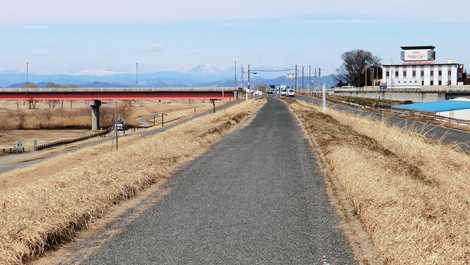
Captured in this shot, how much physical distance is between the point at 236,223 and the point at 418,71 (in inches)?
6705

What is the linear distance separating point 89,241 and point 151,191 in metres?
4.83

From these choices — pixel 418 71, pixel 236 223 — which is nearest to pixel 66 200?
pixel 236 223

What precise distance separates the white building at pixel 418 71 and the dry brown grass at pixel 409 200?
500 feet

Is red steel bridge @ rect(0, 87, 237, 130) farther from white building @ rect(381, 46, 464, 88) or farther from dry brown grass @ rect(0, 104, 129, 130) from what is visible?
white building @ rect(381, 46, 464, 88)

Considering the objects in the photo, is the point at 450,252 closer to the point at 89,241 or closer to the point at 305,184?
the point at 89,241

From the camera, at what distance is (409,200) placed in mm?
11852

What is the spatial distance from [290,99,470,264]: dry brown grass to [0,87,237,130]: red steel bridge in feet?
270

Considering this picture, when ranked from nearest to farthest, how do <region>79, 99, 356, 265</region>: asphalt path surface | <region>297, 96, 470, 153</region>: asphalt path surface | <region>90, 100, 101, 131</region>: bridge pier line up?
<region>79, 99, 356, 265</region>: asphalt path surface → <region>297, 96, 470, 153</region>: asphalt path surface → <region>90, 100, 101, 131</region>: bridge pier

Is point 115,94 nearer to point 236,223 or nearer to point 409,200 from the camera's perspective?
point 409,200

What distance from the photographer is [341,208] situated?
467 inches

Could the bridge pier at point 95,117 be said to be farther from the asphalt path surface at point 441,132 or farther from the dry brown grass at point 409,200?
the dry brown grass at point 409,200

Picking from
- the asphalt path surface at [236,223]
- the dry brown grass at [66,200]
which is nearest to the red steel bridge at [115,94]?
the dry brown grass at [66,200]

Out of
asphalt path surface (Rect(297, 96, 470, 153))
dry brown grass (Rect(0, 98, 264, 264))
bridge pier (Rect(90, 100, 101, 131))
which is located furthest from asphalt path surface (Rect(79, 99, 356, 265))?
bridge pier (Rect(90, 100, 101, 131))

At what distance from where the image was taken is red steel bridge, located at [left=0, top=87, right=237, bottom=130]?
345ft
